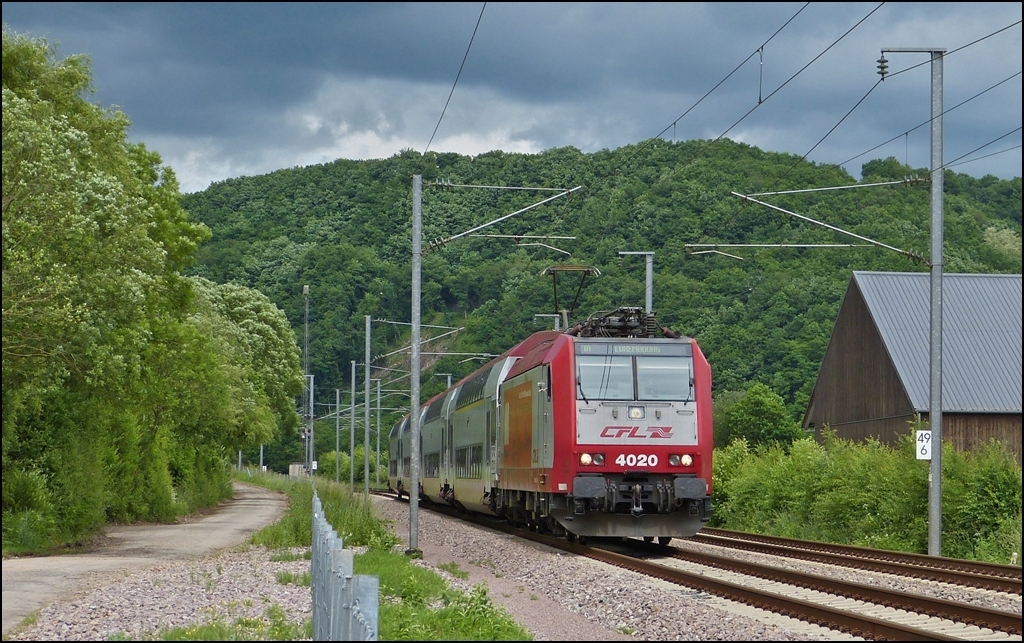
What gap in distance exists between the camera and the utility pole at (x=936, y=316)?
70.8ft

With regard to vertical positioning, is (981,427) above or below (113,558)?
above

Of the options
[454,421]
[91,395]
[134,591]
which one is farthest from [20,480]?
[454,421]

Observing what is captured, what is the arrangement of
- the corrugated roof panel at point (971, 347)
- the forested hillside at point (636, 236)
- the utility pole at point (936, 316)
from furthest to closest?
the corrugated roof panel at point (971, 347)
the forested hillside at point (636, 236)
the utility pole at point (936, 316)

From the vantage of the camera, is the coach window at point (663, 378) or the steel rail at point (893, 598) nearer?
the steel rail at point (893, 598)

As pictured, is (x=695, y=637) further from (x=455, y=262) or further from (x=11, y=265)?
(x=455, y=262)

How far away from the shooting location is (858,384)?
4869 centimetres

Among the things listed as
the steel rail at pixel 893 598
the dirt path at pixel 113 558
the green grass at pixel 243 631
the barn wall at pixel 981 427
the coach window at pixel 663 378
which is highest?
the coach window at pixel 663 378

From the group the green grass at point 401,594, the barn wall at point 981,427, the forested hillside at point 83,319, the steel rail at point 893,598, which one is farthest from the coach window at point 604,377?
the barn wall at point 981,427

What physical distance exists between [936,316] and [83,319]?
14.6 m

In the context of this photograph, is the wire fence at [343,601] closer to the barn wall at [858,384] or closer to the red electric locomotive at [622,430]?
the red electric locomotive at [622,430]

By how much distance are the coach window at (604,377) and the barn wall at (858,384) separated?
2385 cm

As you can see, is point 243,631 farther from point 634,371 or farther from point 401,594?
point 634,371

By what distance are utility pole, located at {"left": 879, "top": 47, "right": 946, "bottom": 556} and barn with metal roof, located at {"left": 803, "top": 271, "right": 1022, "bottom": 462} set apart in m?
21.2

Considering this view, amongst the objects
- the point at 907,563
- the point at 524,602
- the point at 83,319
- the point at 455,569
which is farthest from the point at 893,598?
the point at 83,319
